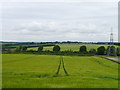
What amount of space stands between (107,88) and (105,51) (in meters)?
68.6

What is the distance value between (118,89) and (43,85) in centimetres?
518

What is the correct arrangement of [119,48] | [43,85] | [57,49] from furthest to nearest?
[57,49]
[119,48]
[43,85]

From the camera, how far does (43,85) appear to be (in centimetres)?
1343

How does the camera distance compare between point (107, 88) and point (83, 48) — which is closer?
point (107, 88)

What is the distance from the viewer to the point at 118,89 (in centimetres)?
1292

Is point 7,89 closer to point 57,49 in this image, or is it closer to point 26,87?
point 26,87

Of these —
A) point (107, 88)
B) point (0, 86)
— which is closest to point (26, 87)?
point (0, 86)

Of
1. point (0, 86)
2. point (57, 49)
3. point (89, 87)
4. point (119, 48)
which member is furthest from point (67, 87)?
point (57, 49)

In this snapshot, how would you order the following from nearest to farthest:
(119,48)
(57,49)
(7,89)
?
(7,89) < (119,48) < (57,49)

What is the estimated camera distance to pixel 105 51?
79.7 m

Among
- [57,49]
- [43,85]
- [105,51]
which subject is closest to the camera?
[43,85]

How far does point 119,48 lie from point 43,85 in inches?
2591

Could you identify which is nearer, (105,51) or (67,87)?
(67,87)

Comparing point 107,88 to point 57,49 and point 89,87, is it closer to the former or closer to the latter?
point 89,87
